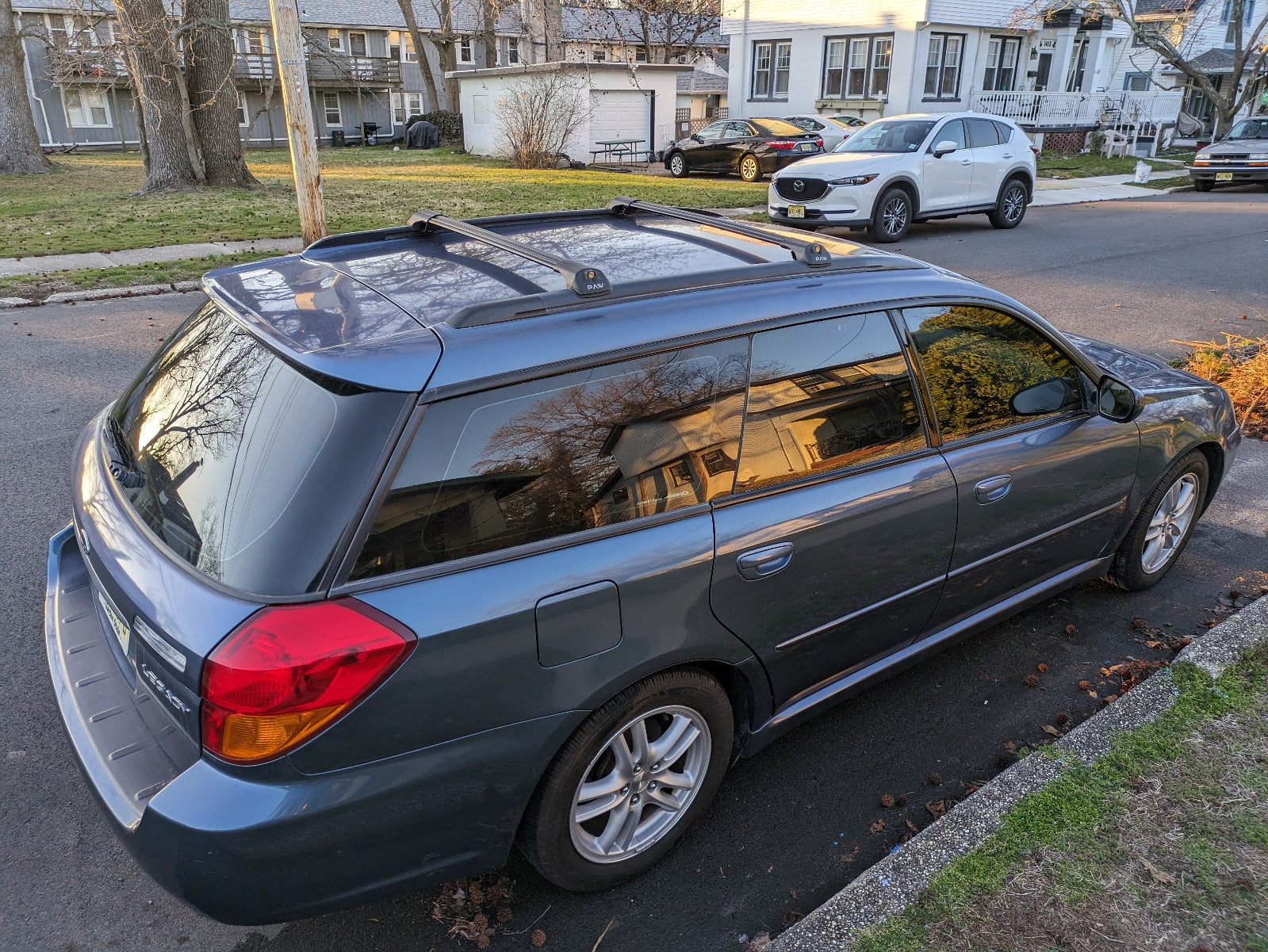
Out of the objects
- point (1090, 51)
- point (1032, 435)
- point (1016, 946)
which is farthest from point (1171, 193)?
point (1016, 946)

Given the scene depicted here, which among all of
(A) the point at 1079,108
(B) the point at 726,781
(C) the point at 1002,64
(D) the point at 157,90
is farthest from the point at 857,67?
(B) the point at 726,781

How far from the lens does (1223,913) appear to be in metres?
2.50

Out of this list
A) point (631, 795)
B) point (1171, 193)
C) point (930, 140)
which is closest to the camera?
point (631, 795)

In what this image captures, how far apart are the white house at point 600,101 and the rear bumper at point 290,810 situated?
25898 mm

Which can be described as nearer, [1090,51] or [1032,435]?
[1032,435]

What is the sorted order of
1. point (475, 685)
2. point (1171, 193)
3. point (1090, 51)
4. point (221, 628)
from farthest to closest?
point (1090, 51) < point (1171, 193) < point (475, 685) < point (221, 628)

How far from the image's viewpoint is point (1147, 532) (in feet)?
13.7

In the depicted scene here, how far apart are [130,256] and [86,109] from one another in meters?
34.1

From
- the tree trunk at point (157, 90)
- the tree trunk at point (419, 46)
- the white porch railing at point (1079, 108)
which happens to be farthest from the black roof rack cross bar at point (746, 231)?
the tree trunk at point (419, 46)

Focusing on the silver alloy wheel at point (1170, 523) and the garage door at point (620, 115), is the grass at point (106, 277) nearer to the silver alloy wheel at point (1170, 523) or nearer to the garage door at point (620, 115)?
the silver alloy wheel at point (1170, 523)

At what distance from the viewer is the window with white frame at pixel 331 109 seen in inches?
1741

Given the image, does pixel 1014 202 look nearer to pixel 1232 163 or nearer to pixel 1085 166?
pixel 1232 163

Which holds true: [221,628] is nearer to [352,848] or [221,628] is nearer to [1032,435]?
[352,848]

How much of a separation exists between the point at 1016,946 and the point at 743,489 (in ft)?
4.59
